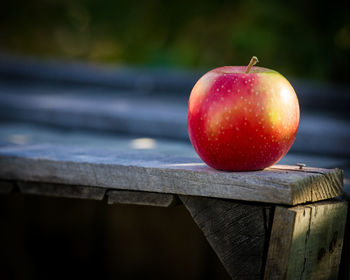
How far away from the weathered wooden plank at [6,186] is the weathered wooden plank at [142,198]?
37 centimetres

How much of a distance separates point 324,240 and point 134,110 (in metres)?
1.54

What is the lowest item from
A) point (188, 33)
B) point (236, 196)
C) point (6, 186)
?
point (6, 186)

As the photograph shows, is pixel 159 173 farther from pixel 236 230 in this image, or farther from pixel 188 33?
pixel 188 33

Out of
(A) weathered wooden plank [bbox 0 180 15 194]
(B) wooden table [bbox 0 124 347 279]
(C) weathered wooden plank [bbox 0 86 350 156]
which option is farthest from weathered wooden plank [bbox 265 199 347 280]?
(A) weathered wooden plank [bbox 0 180 15 194]

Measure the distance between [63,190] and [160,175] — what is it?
0.38 m

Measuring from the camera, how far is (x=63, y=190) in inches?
67.3

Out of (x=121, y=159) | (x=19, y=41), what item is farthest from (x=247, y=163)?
(x=19, y=41)

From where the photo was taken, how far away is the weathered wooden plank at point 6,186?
1782 mm

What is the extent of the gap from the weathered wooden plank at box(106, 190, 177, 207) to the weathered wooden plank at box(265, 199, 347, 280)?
31cm

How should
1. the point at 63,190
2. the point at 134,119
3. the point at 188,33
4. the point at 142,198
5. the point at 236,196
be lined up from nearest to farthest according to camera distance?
1. the point at 236,196
2. the point at 142,198
3. the point at 63,190
4. the point at 134,119
5. the point at 188,33

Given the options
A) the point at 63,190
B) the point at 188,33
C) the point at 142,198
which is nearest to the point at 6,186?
the point at 63,190

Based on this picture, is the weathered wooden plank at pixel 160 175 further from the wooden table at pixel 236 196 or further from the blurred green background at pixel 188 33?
the blurred green background at pixel 188 33

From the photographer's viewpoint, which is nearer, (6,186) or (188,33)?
(6,186)

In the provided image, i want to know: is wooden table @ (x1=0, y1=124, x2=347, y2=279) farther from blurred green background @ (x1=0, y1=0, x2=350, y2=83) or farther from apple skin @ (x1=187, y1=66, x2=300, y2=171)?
blurred green background @ (x1=0, y1=0, x2=350, y2=83)
